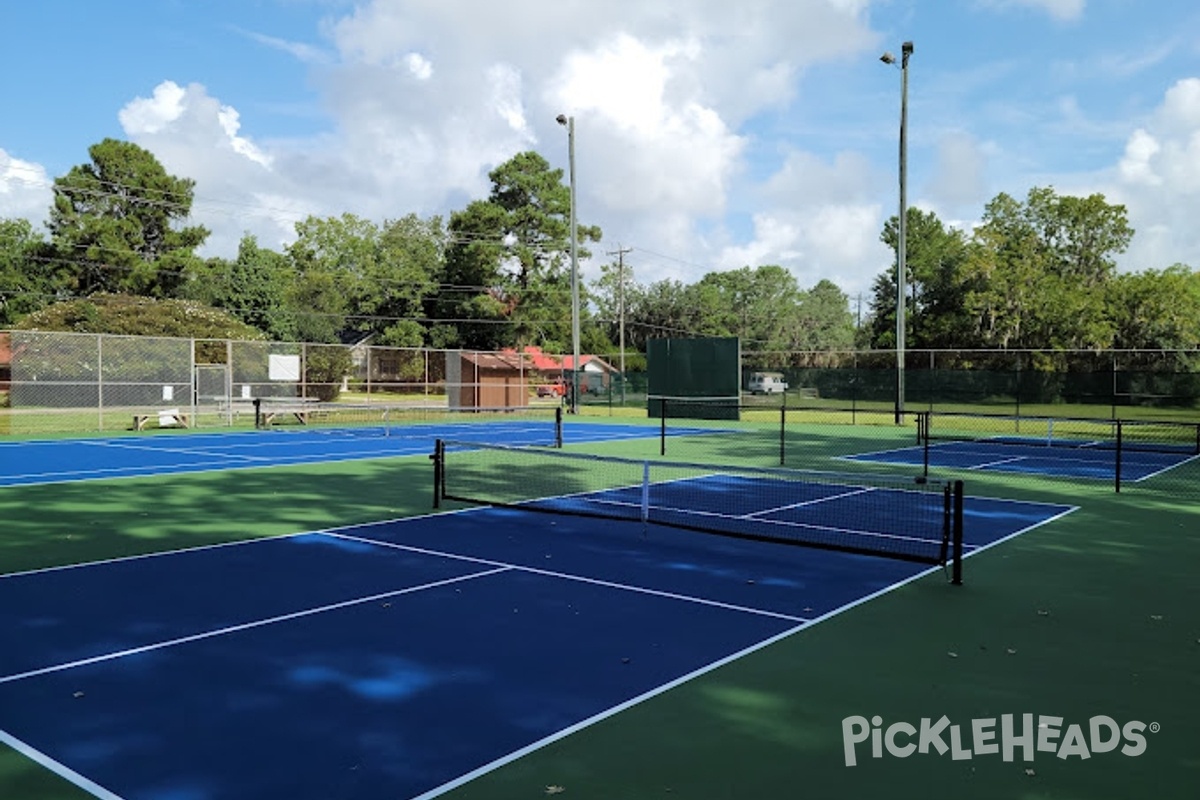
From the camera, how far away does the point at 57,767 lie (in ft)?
13.6

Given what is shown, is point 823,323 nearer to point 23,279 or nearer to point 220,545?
point 23,279

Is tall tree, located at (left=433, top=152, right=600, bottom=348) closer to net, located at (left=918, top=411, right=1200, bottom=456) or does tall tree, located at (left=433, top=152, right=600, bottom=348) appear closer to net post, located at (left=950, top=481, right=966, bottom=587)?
net, located at (left=918, top=411, right=1200, bottom=456)

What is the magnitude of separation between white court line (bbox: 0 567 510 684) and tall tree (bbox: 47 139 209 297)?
2046 inches

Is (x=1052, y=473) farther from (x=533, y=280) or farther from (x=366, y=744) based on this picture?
(x=533, y=280)

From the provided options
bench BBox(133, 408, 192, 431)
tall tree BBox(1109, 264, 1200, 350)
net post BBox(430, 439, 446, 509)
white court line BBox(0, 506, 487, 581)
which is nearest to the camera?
white court line BBox(0, 506, 487, 581)

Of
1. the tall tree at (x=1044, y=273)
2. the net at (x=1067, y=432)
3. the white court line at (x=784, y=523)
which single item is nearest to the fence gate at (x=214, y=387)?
the white court line at (x=784, y=523)

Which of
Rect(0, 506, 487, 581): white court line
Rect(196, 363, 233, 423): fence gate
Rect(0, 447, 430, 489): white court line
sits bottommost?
Rect(0, 506, 487, 581): white court line

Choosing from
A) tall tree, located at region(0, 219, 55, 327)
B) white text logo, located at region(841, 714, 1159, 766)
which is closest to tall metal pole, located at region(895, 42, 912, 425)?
white text logo, located at region(841, 714, 1159, 766)

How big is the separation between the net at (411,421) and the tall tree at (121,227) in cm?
2611

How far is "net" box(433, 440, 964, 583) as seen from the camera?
354 inches

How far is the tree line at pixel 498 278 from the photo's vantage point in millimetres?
51188

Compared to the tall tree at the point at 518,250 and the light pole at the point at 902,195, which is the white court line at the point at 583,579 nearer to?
the light pole at the point at 902,195

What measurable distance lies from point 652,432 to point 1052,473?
12.3 m

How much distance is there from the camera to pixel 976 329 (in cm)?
5616
